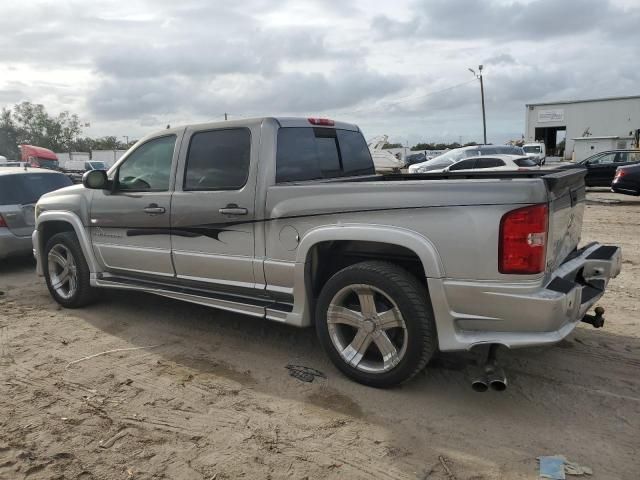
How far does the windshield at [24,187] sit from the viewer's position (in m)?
7.70

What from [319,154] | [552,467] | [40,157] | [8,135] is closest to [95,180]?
[319,154]

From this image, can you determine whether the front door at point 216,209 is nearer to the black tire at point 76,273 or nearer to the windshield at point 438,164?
the black tire at point 76,273

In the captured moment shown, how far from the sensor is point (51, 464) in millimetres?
2930

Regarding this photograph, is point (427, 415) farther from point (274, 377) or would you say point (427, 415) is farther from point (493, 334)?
point (274, 377)

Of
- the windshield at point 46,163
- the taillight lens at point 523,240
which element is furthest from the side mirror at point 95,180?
the windshield at point 46,163

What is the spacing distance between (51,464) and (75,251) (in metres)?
3.11

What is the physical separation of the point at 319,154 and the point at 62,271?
3.38 meters

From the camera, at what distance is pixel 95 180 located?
5047 millimetres

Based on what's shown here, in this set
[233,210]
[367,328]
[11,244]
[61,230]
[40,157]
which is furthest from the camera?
[40,157]

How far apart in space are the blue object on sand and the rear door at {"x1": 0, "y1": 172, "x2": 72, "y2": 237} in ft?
24.2

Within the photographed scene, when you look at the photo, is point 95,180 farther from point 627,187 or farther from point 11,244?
point 627,187

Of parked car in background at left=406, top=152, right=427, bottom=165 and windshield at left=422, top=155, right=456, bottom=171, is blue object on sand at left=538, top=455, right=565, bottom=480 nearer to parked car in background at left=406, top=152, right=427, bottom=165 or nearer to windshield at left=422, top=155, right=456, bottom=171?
windshield at left=422, top=155, right=456, bottom=171

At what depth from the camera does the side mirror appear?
503 cm

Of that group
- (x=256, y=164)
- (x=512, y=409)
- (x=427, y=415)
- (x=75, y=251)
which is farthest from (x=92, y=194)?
(x=512, y=409)
